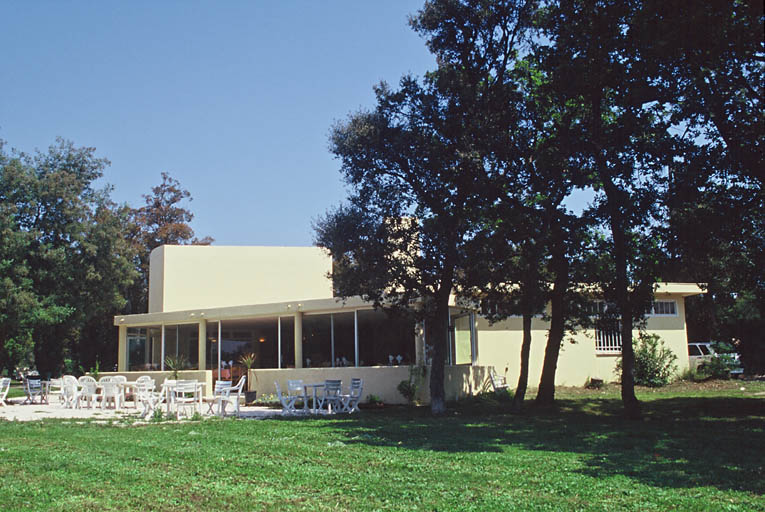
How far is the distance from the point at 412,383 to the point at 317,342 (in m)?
4.00

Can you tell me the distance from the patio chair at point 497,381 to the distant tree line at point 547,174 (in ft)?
12.7

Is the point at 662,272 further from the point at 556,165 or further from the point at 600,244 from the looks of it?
the point at 556,165

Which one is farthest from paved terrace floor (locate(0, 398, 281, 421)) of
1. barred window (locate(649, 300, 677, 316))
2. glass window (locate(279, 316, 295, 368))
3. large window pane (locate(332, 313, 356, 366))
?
barred window (locate(649, 300, 677, 316))

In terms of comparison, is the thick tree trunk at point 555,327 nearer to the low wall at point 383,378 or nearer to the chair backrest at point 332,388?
the low wall at point 383,378

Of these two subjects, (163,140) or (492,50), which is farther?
(163,140)

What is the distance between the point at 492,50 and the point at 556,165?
3303 millimetres

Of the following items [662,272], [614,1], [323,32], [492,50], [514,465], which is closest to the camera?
[514,465]

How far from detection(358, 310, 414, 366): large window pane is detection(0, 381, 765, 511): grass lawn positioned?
5451 millimetres

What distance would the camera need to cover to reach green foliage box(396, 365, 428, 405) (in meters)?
17.8

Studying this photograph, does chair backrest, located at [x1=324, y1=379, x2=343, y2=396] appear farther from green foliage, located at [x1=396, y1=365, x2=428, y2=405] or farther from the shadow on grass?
green foliage, located at [x1=396, y1=365, x2=428, y2=405]

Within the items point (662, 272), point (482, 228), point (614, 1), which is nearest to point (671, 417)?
point (662, 272)

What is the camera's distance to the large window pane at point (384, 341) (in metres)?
19.2

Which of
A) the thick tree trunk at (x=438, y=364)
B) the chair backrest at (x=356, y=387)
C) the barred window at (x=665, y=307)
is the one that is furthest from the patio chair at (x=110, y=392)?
the barred window at (x=665, y=307)

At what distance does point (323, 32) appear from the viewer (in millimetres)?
13484
